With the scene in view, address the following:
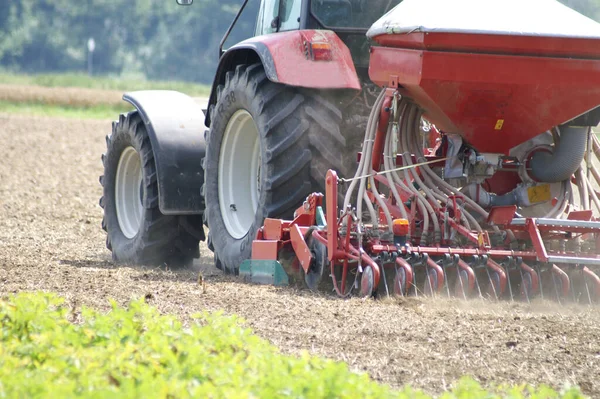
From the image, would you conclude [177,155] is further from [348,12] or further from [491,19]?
[491,19]

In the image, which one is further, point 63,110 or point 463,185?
point 63,110

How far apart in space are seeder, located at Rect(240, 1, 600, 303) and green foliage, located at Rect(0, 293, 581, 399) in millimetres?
1905

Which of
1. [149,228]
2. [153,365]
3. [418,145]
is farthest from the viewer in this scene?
[149,228]

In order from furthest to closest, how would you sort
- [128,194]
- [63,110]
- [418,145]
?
1. [63,110]
2. [128,194]
3. [418,145]

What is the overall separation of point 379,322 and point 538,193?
181 centimetres

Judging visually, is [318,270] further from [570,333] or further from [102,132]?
[102,132]

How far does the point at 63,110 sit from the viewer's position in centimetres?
2847

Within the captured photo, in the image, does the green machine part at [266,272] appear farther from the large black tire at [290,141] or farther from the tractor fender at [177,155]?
the tractor fender at [177,155]

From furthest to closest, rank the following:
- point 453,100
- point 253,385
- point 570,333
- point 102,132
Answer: point 102,132, point 453,100, point 570,333, point 253,385

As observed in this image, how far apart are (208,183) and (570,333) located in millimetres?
3176

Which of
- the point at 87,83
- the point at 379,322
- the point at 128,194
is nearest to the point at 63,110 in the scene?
the point at 87,83

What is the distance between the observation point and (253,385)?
2846 mm

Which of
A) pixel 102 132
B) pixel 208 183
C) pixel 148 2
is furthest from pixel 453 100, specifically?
pixel 148 2

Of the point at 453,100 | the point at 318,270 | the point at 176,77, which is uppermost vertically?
the point at 453,100
